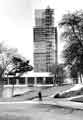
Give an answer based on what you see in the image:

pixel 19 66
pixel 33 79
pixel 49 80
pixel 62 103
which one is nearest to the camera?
pixel 62 103

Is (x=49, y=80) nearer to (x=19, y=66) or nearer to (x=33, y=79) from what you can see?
(x=33, y=79)

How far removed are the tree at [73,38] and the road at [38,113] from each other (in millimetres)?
18345

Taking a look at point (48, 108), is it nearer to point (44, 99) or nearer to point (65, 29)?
point (44, 99)

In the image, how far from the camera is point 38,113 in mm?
3033

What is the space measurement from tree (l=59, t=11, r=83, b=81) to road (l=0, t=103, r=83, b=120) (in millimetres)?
18345

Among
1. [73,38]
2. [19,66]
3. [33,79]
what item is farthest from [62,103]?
[33,79]

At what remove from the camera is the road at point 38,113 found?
2.94 meters

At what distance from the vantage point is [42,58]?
3570 inches

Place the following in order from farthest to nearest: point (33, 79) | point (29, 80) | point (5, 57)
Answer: point (33, 79)
point (29, 80)
point (5, 57)

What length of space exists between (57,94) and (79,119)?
85 cm

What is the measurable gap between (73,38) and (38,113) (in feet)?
64.8

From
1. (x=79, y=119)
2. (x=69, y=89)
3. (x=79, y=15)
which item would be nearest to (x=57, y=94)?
(x=69, y=89)

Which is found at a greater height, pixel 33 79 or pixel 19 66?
pixel 19 66

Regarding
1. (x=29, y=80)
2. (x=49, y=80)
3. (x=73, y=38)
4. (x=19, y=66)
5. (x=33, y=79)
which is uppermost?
(x=73, y=38)
